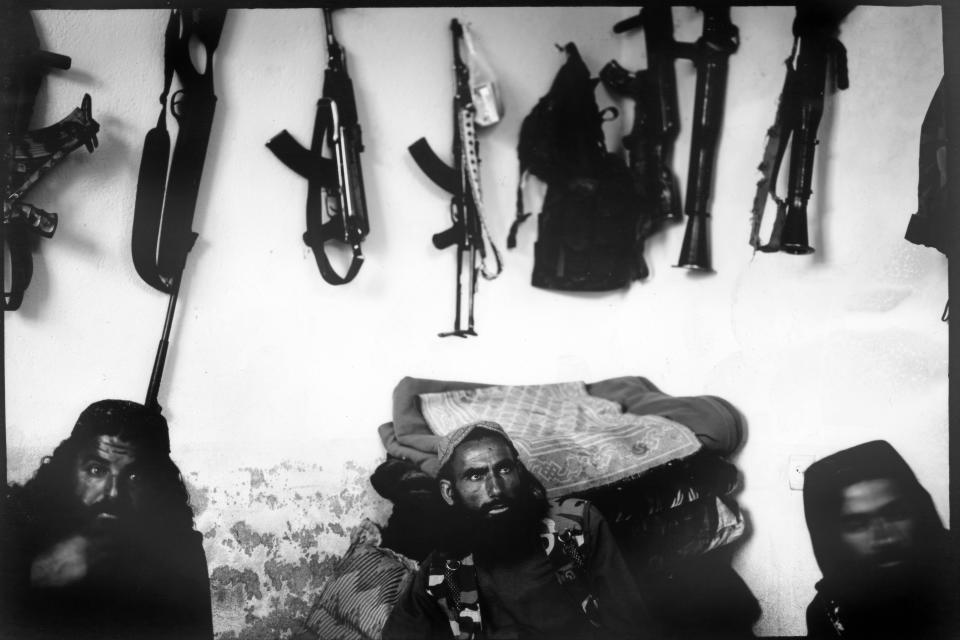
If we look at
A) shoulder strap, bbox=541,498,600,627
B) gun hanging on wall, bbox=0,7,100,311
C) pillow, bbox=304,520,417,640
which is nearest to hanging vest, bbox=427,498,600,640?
shoulder strap, bbox=541,498,600,627

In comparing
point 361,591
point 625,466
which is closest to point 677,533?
point 625,466

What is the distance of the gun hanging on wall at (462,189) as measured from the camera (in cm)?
197

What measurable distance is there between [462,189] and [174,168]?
77 centimetres

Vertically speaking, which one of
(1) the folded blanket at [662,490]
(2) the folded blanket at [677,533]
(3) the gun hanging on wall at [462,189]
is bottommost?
(2) the folded blanket at [677,533]

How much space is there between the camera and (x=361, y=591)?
179cm

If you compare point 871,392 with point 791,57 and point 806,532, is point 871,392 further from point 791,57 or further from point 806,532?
point 791,57

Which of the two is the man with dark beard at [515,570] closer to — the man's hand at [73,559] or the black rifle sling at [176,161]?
the man's hand at [73,559]

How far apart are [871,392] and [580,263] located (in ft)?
2.99

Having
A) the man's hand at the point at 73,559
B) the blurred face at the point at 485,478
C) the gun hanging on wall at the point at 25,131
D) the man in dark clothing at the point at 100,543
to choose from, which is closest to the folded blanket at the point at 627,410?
the blurred face at the point at 485,478

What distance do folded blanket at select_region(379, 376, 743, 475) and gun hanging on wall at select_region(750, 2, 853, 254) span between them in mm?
506

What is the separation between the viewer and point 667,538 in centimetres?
184

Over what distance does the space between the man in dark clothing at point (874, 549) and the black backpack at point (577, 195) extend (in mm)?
836

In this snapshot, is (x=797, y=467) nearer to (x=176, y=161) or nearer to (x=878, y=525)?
(x=878, y=525)

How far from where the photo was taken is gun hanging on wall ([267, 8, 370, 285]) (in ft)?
6.24
